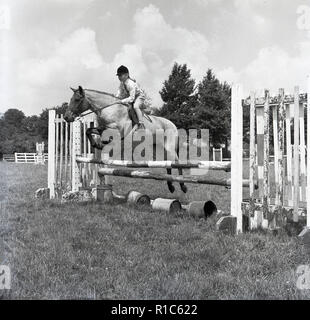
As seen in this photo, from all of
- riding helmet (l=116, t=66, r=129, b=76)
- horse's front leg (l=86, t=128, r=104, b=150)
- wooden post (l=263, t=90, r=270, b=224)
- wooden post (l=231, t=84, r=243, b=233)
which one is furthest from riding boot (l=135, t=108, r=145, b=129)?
wooden post (l=263, t=90, r=270, b=224)

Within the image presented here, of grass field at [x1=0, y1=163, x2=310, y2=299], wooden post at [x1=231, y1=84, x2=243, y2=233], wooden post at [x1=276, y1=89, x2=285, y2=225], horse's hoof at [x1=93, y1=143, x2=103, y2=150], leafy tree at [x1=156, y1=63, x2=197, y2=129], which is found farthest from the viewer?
leafy tree at [x1=156, y1=63, x2=197, y2=129]

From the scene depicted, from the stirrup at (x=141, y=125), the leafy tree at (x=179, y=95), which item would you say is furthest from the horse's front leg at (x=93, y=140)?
the leafy tree at (x=179, y=95)

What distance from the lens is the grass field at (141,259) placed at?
2.71 m

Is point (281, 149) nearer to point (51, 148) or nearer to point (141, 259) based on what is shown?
point (141, 259)

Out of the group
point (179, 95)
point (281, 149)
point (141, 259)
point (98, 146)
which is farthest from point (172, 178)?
point (179, 95)

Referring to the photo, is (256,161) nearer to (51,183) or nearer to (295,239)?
(295,239)

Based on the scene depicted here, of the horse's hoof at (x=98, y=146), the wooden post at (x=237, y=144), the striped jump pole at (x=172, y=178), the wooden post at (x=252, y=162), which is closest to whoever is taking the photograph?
the wooden post at (x=252, y=162)

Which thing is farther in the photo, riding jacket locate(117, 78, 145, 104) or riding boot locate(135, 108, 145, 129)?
riding boot locate(135, 108, 145, 129)

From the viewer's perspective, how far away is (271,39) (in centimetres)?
500

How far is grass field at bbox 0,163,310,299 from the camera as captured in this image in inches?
107

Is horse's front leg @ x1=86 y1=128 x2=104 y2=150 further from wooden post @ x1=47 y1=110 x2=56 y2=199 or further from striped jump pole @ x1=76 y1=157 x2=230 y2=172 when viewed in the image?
wooden post @ x1=47 y1=110 x2=56 y2=199

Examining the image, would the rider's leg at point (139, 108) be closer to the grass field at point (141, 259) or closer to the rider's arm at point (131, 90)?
the rider's arm at point (131, 90)

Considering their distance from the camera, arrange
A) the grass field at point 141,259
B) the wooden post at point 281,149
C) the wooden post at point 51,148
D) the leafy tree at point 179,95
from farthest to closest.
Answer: the leafy tree at point 179,95, the wooden post at point 51,148, the wooden post at point 281,149, the grass field at point 141,259

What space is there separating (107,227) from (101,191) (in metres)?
2.64
